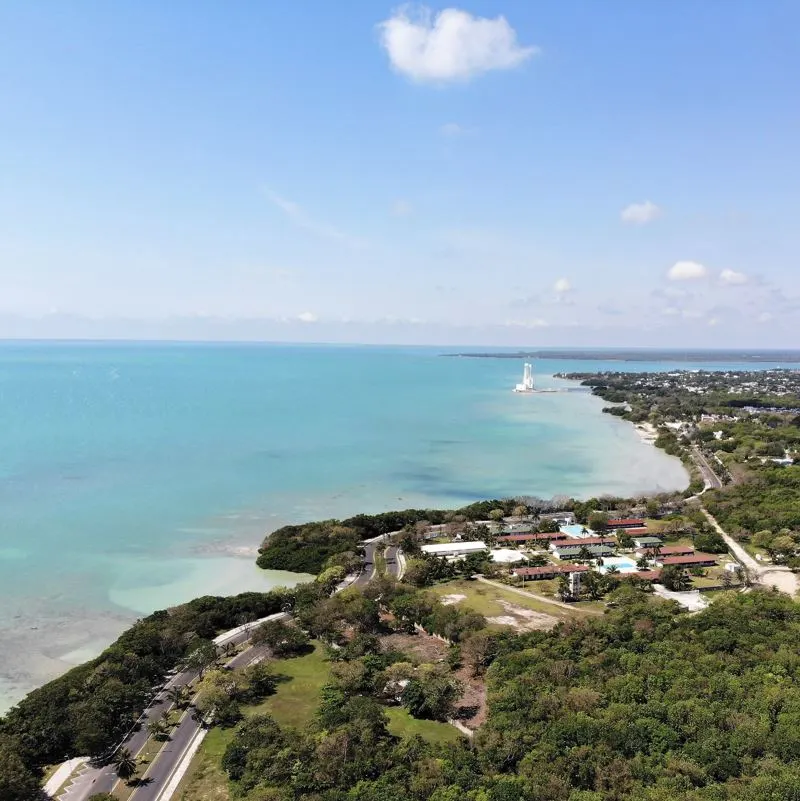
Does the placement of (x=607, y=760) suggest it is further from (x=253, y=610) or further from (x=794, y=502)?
(x=794, y=502)

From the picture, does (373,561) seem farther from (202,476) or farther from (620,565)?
(202,476)

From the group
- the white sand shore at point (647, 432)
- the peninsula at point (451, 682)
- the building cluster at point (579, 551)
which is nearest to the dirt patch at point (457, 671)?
the peninsula at point (451, 682)

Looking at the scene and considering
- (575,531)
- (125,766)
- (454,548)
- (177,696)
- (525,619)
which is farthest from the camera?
(575,531)

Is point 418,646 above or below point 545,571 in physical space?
below

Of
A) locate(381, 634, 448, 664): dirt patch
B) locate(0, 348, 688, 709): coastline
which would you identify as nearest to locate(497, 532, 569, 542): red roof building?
locate(0, 348, 688, 709): coastline

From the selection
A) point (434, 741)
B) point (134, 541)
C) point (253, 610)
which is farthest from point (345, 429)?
point (434, 741)

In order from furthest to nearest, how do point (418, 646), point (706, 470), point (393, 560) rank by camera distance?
point (706, 470) < point (393, 560) < point (418, 646)

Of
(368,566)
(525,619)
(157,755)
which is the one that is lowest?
(368,566)

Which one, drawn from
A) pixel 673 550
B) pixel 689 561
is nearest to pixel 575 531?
pixel 673 550
